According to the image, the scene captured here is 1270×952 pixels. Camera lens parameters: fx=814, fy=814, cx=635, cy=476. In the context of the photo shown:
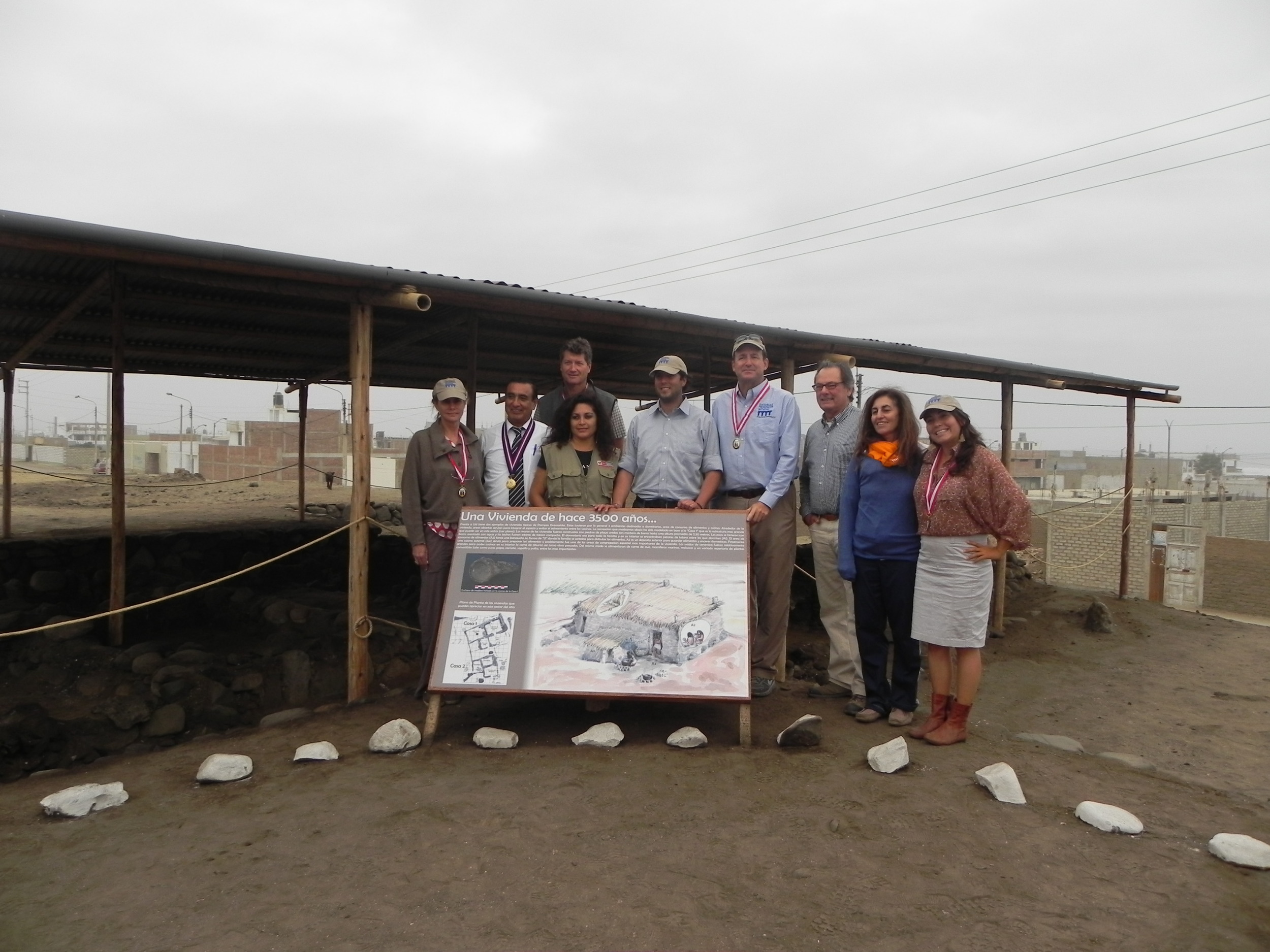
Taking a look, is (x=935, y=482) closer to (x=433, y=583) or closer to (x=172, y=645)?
(x=433, y=583)

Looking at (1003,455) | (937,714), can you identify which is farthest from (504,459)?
(1003,455)

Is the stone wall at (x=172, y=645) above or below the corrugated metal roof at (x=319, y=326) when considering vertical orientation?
below

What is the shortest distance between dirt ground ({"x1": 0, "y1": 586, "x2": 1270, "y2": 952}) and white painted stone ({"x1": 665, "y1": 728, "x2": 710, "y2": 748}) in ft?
0.24

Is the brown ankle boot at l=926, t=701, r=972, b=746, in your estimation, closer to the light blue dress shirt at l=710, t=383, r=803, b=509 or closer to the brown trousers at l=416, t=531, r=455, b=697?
the light blue dress shirt at l=710, t=383, r=803, b=509

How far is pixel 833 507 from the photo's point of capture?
5.03 metres

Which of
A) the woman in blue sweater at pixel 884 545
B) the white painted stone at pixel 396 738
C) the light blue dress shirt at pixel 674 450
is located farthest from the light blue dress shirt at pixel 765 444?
the white painted stone at pixel 396 738

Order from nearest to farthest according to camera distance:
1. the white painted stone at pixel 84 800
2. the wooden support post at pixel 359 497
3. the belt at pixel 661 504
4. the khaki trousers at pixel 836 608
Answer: the white painted stone at pixel 84 800
the belt at pixel 661 504
the khaki trousers at pixel 836 608
the wooden support post at pixel 359 497

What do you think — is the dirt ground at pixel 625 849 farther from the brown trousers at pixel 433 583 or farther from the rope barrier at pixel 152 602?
the rope barrier at pixel 152 602

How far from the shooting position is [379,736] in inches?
172

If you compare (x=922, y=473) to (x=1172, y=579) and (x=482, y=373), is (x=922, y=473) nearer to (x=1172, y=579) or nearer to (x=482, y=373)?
(x=482, y=373)

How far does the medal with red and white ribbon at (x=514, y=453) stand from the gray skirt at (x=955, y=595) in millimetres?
2377

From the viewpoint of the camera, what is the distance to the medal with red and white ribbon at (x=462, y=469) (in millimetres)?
5012

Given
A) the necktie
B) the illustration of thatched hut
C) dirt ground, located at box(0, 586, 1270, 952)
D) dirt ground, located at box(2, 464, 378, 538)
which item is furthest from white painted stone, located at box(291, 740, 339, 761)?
dirt ground, located at box(2, 464, 378, 538)

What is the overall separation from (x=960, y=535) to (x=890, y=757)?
1167mm
